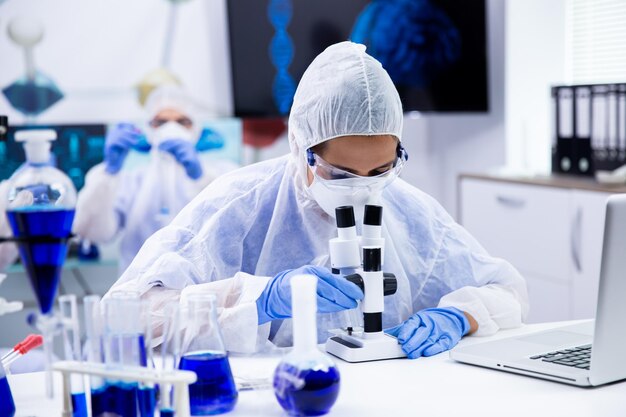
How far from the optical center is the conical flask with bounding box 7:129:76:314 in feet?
3.35

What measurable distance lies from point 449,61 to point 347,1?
56 centimetres

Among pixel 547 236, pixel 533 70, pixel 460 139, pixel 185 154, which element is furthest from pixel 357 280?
pixel 460 139

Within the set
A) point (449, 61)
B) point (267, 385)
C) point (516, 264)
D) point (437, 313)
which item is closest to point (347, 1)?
point (449, 61)

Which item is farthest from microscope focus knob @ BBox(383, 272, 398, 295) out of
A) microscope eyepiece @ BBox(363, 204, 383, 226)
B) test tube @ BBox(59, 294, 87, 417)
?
test tube @ BBox(59, 294, 87, 417)

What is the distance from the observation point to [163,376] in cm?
100

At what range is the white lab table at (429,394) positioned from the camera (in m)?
1.14

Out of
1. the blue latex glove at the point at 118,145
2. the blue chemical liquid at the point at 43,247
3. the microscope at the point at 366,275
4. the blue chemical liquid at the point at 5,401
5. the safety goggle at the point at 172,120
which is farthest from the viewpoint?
the safety goggle at the point at 172,120

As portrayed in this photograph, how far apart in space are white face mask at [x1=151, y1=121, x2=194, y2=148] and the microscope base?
2058 millimetres

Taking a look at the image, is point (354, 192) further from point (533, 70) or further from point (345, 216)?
point (533, 70)

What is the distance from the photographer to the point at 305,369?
1092 mm

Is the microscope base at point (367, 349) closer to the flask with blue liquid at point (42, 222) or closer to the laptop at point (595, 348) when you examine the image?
the laptop at point (595, 348)

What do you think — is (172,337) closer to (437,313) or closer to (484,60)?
(437,313)

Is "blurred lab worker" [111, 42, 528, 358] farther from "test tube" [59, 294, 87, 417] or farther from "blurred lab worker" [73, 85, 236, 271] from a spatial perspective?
"blurred lab worker" [73, 85, 236, 271]

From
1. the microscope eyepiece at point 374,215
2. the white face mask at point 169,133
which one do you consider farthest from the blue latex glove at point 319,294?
the white face mask at point 169,133
